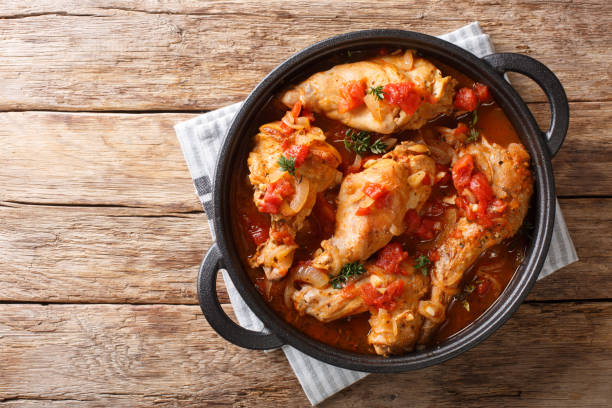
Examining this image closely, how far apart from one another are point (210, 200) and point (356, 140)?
95 centimetres

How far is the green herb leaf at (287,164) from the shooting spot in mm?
2480

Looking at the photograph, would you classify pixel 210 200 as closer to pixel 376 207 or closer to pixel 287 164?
pixel 287 164

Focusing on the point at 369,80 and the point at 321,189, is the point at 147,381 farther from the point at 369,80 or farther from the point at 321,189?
the point at 369,80

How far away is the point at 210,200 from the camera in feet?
9.76

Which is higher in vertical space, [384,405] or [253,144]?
[253,144]

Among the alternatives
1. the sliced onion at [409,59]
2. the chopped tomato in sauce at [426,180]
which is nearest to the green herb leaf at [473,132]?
the chopped tomato in sauce at [426,180]

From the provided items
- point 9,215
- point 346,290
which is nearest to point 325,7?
point 346,290

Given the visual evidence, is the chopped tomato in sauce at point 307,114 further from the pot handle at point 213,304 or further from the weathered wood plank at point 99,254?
the weathered wood plank at point 99,254

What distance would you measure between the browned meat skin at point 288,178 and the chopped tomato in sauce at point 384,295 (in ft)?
1.44

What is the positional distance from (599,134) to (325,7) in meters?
1.90

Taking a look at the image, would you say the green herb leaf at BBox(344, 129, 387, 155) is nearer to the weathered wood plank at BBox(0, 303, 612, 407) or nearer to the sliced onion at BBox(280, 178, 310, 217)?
the sliced onion at BBox(280, 178, 310, 217)

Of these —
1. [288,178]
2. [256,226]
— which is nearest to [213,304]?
[256,226]

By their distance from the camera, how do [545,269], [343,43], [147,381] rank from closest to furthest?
[343,43] < [545,269] < [147,381]

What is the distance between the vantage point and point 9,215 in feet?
10.6
